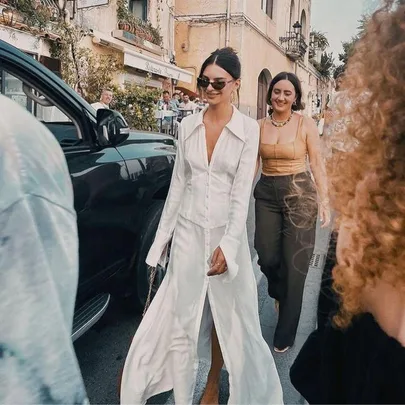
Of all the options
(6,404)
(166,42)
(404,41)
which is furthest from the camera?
(166,42)

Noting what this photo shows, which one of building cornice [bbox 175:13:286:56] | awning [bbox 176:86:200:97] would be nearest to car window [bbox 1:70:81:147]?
awning [bbox 176:86:200:97]

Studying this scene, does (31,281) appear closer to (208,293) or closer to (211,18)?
(208,293)

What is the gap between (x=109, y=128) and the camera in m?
3.14

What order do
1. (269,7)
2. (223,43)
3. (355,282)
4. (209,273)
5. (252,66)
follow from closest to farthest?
1. (355,282)
2. (209,273)
3. (223,43)
4. (252,66)
5. (269,7)

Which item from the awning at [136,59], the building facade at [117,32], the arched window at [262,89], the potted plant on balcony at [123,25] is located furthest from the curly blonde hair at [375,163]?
the arched window at [262,89]

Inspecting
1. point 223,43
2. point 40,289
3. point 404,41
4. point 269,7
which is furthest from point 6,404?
point 269,7

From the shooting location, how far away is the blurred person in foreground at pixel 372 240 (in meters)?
0.95

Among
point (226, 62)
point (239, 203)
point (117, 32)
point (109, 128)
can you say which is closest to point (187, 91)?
point (117, 32)

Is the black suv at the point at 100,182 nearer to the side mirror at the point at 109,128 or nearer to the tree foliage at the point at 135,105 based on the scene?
the side mirror at the point at 109,128

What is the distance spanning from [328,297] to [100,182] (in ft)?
6.58

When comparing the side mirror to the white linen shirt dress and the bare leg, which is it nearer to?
the white linen shirt dress

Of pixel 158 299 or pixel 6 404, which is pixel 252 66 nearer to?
pixel 158 299

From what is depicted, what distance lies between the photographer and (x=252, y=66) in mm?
26359

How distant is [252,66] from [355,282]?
26.4m
